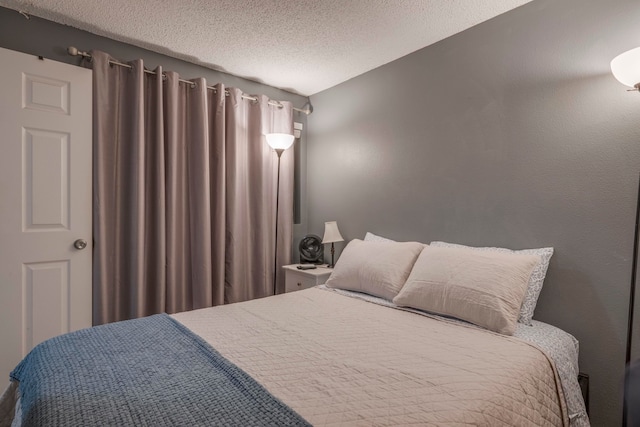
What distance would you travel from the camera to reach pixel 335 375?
1.19 meters

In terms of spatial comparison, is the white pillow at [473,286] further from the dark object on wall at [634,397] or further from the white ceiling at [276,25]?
the white ceiling at [276,25]

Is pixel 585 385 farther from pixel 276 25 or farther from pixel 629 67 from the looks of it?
pixel 276 25

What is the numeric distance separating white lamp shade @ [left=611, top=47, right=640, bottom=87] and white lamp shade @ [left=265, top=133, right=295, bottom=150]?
2.20 m

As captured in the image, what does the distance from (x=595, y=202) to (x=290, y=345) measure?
168 centimetres

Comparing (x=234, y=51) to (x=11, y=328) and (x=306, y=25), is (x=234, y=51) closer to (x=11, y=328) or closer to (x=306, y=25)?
(x=306, y=25)

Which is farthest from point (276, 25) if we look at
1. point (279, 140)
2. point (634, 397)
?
point (634, 397)

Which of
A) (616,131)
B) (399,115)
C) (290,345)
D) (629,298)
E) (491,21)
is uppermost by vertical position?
(491,21)

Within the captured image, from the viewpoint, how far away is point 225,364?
1221 mm

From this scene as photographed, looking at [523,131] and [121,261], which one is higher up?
[523,131]

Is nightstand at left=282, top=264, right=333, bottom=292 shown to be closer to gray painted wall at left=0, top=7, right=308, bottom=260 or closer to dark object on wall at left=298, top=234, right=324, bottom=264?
dark object on wall at left=298, top=234, right=324, bottom=264

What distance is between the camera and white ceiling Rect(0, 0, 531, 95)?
198 centimetres

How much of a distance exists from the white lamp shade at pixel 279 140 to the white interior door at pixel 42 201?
4.37 feet

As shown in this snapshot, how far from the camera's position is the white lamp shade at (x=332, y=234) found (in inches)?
115

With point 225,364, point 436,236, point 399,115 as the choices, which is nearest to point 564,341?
point 436,236
